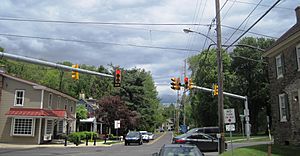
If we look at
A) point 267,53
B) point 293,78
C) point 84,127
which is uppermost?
point 267,53

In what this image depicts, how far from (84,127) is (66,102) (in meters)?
19.1

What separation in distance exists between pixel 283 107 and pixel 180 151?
16.9 m

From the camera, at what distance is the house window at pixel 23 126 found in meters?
35.1

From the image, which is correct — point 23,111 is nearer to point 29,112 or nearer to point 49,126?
point 29,112

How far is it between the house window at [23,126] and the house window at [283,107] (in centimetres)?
2483

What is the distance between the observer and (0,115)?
1398 inches

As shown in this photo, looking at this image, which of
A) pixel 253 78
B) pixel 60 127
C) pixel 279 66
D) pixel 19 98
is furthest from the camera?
pixel 253 78

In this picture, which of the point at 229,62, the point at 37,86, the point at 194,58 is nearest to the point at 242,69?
the point at 229,62

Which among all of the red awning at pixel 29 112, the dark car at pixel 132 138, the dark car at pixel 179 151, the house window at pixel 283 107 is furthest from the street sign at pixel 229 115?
the red awning at pixel 29 112

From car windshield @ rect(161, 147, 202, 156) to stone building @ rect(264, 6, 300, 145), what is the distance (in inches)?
566

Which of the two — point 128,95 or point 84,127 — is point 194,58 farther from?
point 84,127

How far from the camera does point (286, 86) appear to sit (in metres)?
23.4

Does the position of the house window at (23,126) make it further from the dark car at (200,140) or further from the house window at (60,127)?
the dark car at (200,140)

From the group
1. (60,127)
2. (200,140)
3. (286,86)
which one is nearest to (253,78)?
(60,127)
